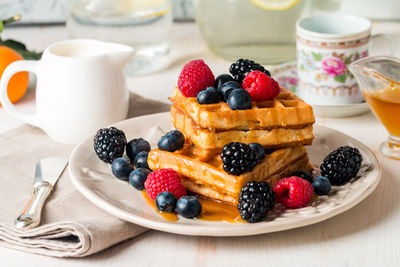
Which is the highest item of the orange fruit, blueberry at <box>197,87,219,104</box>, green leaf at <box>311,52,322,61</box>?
blueberry at <box>197,87,219,104</box>

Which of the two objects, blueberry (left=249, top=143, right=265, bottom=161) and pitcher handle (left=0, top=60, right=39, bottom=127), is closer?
blueberry (left=249, top=143, right=265, bottom=161)

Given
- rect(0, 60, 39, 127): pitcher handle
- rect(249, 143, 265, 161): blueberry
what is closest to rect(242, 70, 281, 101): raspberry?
rect(249, 143, 265, 161): blueberry

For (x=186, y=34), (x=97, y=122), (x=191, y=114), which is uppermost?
(x=191, y=114)

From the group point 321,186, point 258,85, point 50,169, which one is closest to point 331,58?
point 258,85

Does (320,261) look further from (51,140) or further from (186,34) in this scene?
(186,34)

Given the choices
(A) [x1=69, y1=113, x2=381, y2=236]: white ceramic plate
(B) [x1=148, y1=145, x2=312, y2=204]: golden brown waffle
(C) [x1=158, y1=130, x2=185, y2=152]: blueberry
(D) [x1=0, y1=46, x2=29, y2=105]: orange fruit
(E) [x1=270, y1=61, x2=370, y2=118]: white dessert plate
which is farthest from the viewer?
(D) [x1=0, y1=46, x2=29, y2=105]: orange fruit

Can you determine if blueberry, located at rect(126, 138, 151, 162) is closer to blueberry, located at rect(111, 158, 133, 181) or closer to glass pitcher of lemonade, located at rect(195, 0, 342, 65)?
blueberry, located at rect(111, 158, 133, 181)

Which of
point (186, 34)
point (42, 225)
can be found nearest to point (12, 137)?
point (42, 225)
